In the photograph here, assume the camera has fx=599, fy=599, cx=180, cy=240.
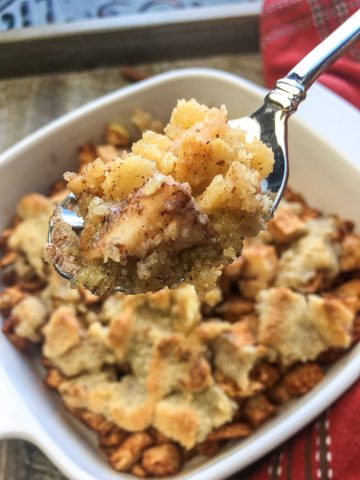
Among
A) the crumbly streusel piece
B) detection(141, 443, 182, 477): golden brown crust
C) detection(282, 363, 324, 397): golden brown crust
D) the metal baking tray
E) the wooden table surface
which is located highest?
the metal baking tray

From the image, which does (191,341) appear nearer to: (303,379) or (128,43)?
(303,379)

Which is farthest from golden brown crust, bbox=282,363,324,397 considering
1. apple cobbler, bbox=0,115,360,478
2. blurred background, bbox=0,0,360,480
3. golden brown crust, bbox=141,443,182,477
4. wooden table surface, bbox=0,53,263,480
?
wooden table surface, bbox=0,53,263,480

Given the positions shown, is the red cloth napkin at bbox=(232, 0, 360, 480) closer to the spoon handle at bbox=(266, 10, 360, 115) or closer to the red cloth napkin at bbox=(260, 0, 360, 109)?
the red cloth napkin at bbox=(260, 0, 360, 109)

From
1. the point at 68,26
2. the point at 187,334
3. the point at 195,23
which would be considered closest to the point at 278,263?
the point at 187,334

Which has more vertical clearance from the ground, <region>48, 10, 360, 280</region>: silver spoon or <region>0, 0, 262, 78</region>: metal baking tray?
<region>48, 10, 360, 280</region>: silver spoon

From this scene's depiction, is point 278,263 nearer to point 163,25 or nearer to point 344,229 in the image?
point 344,229

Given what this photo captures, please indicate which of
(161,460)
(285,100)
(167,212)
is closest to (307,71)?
(285,100)

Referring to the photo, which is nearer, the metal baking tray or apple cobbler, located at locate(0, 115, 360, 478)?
apple cobbler, located at locate(0, 115, 360, 478)
